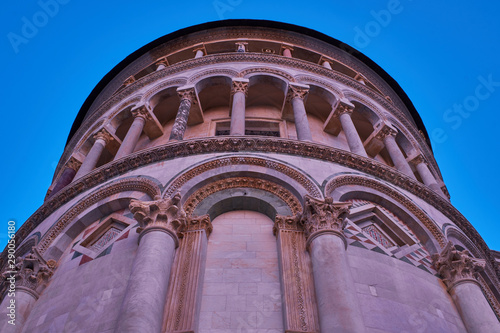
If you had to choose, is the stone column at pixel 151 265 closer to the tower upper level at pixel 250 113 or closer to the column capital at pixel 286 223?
the column capital at pixel 286 223

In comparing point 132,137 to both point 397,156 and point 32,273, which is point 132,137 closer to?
point 32,273

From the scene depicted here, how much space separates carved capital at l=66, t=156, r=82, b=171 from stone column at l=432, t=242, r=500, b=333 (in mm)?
11658

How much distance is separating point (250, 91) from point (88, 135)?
6043 mm

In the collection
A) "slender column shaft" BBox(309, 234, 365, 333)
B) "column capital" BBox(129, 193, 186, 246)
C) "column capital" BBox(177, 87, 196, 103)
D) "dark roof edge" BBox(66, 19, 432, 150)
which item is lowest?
"slender column shaft" BBox(309, 234, 365, 333)

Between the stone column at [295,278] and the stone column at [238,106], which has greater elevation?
the stone column at [238,106]

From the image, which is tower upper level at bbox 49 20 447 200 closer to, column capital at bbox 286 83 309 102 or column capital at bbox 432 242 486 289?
column capital at bbox 286 83 309 102

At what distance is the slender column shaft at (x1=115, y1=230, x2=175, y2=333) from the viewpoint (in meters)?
7.29

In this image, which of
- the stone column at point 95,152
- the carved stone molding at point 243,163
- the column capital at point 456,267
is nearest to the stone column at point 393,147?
the column capital at point 456,267

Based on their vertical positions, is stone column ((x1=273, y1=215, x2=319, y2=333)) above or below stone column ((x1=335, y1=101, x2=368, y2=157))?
below

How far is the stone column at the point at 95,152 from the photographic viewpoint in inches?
583

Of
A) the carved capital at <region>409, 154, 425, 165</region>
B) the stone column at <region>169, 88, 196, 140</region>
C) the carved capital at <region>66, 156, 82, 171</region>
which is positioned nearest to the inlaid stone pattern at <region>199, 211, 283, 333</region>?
the stone column at <region>169, 88, 196, 140</region>

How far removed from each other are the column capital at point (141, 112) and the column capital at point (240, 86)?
2926 millimetres

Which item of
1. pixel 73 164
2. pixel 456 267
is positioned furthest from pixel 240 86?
pixel 456 267

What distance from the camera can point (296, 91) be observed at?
16.4 m
